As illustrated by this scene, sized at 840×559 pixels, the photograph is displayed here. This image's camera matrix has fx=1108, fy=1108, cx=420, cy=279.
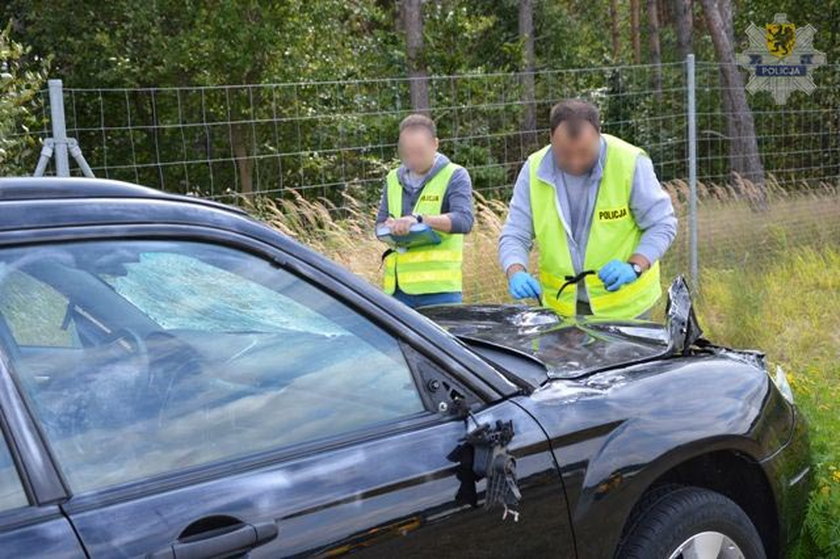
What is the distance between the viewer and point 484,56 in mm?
29875

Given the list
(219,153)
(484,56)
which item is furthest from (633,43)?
(219,153)

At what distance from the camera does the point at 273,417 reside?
2387 mm

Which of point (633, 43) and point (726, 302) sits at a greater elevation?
point (633, 43)

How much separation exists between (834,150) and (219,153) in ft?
34.0

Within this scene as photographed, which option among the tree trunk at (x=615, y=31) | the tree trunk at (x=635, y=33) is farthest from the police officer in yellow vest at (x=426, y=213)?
the tree trunk at (x=615, y=31)

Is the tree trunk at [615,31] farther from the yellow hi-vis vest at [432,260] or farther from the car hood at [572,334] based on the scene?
the car hood at [572,334]

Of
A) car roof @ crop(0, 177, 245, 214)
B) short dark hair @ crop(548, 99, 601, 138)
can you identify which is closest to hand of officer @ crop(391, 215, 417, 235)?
short dark hair @ crop(548, 99, 601, 138)

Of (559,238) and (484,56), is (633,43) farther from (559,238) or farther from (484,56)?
(559,238)

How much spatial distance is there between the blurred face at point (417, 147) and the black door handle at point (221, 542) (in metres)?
3.36

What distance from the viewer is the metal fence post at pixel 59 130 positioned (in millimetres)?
5984

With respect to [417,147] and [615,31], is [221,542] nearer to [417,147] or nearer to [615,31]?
[417,147]

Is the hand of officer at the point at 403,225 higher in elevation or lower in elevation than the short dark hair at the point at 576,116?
lower

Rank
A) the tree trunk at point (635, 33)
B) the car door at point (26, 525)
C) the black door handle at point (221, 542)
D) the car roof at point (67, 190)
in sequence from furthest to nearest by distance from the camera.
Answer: the tree trunk at point (635, 33) → the car roof at point (67, 190) → the black door handle at point (221, 542) → the car door at point (26, 525)

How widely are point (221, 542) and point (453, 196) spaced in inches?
137
